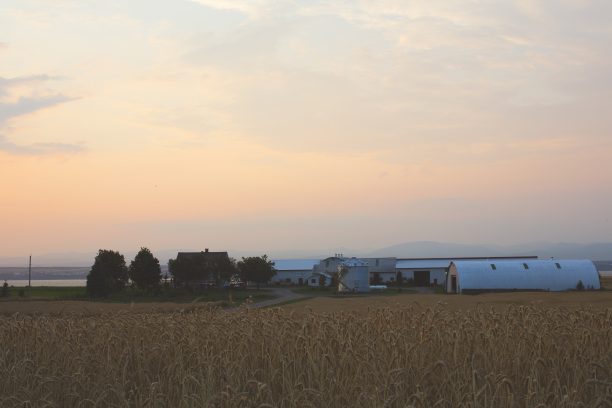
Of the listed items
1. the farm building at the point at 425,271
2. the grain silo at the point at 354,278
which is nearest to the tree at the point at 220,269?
the grain silo at the point at 354,278

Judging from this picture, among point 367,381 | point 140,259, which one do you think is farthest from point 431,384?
point 140,259

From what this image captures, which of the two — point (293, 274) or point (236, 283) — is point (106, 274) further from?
point (293, 274)

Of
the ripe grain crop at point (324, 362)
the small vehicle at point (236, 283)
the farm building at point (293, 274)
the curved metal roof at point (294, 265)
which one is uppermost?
the curved metal roof at point (294, 265)

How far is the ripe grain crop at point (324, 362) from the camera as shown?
7547 millimetres

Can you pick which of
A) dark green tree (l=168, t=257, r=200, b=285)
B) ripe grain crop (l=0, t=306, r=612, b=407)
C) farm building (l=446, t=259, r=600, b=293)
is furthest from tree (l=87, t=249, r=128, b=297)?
ripe grain crop (l=0, t=306, r=612, b=407)

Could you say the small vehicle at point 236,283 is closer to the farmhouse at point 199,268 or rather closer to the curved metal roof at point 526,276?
the farmhouse at point 199,268

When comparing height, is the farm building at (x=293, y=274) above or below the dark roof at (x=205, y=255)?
below

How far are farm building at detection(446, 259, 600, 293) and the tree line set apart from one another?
128 ft

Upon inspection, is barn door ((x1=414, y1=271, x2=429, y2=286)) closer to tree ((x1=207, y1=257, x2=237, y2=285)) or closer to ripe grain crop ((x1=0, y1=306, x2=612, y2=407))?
tree ((x1=207, y1=257, x2=237, y2=285))

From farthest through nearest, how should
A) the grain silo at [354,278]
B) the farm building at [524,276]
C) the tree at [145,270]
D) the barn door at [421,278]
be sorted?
the barn door at [421,278]
the tree at [145,270]
the grain silo at [354,278]
the farm building at [524,276]

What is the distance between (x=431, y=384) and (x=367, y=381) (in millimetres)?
789

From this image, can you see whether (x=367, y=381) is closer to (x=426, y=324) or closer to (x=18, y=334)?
(x=426, y=324)

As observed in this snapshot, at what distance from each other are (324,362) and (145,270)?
84.1m

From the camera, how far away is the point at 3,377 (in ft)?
30.9
